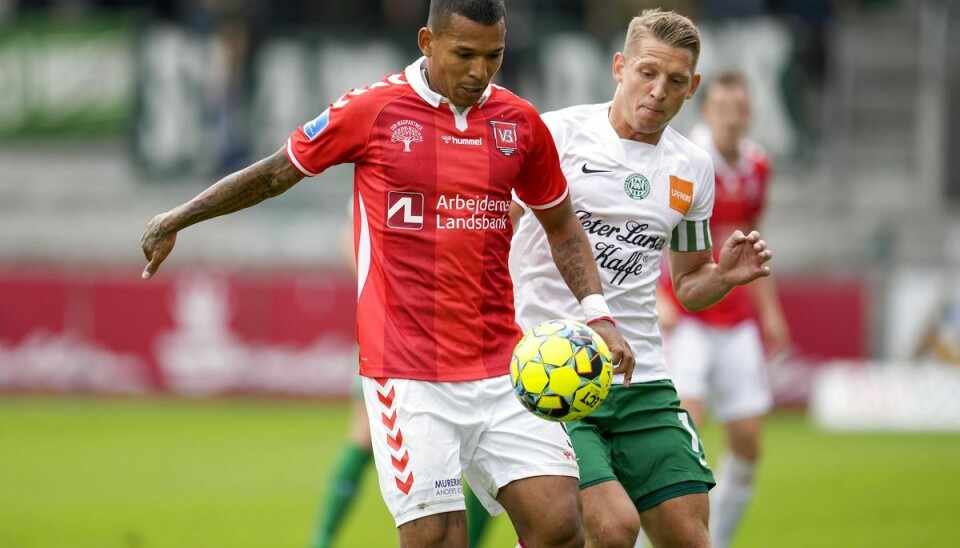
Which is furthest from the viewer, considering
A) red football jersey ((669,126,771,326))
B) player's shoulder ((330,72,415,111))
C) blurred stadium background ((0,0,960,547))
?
blurred stadium background ((0,0,960,547))

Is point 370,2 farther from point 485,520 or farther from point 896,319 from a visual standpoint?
point 485,520

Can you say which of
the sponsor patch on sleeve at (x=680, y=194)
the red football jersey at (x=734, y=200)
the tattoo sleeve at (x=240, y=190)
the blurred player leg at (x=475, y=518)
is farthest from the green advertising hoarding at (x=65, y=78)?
the tattoo sleeve at (x=240, y=190)

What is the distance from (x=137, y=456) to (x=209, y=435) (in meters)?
1.62

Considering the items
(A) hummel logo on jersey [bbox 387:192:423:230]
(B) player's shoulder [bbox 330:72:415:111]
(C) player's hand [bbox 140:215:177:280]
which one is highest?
(B) player's shoulder [bbox 330:72:415:111]

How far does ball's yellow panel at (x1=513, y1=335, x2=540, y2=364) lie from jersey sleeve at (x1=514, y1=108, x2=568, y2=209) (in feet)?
2.15

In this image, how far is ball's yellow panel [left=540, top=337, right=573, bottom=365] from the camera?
5.20 metres

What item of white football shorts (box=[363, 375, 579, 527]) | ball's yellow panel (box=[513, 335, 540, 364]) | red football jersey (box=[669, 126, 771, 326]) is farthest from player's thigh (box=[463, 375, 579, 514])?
red football jersey (box=[669, 126, 771, 326])

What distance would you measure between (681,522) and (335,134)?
2066mm

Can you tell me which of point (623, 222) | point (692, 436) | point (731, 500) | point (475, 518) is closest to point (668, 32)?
point (623, 222)

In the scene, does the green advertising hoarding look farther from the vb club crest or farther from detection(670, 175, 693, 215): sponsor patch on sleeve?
the vb club crest

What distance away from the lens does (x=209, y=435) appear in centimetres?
1518

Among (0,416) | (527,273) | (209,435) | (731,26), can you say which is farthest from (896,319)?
(527,273)

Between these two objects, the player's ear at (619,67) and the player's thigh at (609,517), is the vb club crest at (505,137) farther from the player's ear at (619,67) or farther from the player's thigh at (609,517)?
the player's thigh at (609,517)

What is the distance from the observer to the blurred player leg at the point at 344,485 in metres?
8.54
